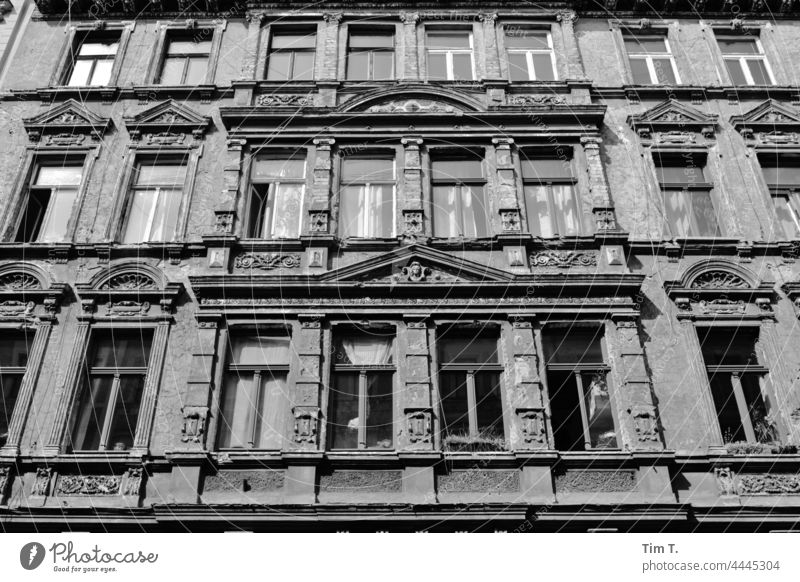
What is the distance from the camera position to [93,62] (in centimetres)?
1920

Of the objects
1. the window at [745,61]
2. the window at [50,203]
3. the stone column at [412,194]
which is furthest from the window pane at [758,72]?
the window at [50,203]

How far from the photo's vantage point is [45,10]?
1983cm

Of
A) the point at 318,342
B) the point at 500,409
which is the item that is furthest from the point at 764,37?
the point at 318,342

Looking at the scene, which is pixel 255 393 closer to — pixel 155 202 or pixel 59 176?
pixel 155 202

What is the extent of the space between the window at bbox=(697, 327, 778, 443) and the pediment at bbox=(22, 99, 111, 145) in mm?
13008

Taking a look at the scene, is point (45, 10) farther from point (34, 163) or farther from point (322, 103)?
point (322, 103)

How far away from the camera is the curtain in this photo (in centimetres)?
1469

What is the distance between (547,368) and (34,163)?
1144cm

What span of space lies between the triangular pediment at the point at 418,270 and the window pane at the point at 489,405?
1853mm

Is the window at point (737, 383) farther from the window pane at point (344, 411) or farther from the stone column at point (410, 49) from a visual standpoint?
the stone column at point (410, 49)

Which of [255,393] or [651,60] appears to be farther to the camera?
[651,60]

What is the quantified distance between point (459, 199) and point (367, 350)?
3.97 m

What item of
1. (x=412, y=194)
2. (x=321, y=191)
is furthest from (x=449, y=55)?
(x=321, y=191)

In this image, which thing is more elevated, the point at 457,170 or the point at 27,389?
the point at 457,170
